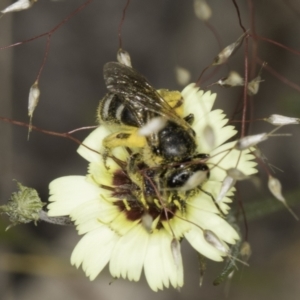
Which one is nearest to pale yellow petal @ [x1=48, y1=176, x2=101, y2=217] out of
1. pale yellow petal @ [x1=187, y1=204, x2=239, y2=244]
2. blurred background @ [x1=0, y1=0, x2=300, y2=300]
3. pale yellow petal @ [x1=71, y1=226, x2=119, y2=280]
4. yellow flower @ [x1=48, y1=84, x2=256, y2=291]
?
yellow flower @ [x1=48, y1=84, x2=256, y2=291]

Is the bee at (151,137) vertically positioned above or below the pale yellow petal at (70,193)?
above

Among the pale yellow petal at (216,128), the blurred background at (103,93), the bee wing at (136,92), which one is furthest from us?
the blurred background at (103,93)

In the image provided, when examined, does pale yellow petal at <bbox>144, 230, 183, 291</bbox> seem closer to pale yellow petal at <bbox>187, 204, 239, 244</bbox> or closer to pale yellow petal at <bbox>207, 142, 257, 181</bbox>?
pale yellow petal at <bbox>187, 204, 239, 244</bbox>

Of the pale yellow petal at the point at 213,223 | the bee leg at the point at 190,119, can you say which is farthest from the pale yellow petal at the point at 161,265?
the bee leg at the point at 190,119

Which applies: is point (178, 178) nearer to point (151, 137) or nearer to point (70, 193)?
point (151, 137)

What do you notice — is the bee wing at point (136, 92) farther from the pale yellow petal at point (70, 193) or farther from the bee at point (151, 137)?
the pale yellow petal at point (70, 193)

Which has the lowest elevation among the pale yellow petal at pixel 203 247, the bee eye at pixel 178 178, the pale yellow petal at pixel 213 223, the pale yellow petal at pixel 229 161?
the pale yellow petal at pixel 203 247

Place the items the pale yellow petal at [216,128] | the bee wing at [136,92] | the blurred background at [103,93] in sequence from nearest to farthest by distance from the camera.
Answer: the bee wing at [136,92]
the pale yellow petal at [216,128]
the blurred background at [103,93]

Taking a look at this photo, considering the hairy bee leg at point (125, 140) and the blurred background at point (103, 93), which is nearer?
the hairy bee leg at point (125, 140)
